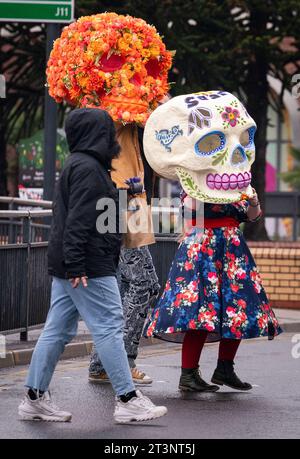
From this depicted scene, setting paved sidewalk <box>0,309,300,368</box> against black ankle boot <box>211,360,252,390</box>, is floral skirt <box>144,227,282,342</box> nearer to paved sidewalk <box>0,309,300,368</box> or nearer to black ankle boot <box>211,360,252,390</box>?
black ankle boot <box>211,360,252,390</box>

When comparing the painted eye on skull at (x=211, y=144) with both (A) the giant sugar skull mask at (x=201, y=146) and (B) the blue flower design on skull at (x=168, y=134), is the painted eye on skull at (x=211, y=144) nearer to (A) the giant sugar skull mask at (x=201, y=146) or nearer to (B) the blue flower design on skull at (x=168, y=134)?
(A) the giant sugar skull mask at (x=201, y=146)

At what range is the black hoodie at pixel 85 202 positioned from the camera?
7.67m

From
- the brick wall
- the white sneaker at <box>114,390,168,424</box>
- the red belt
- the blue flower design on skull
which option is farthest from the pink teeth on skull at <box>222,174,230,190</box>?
the brick wall

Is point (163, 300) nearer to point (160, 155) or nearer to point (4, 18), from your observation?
point (160, 155)

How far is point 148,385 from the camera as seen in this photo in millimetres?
9680

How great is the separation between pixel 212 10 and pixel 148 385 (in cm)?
1252

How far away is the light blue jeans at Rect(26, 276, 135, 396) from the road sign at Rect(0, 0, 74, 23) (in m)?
6.14

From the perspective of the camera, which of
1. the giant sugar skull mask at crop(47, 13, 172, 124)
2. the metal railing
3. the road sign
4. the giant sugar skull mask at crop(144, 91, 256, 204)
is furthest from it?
the road sign

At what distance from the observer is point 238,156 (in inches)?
356

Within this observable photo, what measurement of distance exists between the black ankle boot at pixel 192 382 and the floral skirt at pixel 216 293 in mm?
329

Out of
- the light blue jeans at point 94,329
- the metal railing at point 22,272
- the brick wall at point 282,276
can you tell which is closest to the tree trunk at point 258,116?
the brick wall at point 282,276

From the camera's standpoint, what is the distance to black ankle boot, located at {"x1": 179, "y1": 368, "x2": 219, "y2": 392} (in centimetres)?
925

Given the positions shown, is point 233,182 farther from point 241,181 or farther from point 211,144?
point 211,144

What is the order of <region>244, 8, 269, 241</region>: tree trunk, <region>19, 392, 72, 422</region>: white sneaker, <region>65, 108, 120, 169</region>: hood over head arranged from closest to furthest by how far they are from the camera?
1. <region>65, 108, 120, 169</region>: hood over head
2. <region>19, 392, 72, 422</region>: white sneaker
3. <region>244, 8, 269, 241</region>: tree trunk
